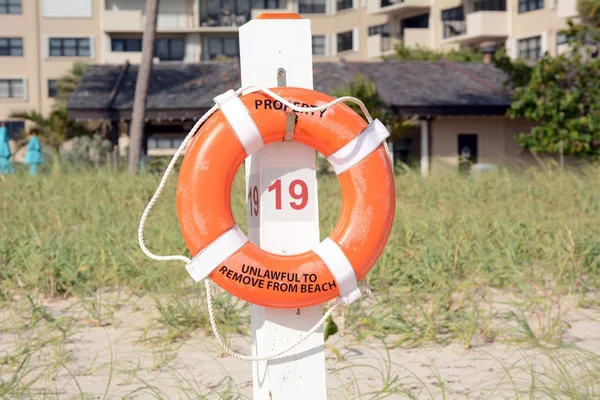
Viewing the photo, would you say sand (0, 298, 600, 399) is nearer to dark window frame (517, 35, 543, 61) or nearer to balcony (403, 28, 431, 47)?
dark window frame (517, 35, 543, 61)

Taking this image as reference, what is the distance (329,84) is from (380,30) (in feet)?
79.1

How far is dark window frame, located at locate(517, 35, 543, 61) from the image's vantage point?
39156 mm

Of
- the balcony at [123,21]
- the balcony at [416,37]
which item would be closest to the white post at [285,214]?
the balcony at [416,37]

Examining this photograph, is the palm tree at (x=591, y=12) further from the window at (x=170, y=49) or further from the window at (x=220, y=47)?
the window at (x=170, y=49)

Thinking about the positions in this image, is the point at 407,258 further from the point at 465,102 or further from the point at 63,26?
the point at 63,26

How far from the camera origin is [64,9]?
4659cm

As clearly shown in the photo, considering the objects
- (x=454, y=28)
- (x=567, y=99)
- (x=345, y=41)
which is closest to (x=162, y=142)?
(x=567, y=99)

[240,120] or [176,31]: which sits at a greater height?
[176,31]

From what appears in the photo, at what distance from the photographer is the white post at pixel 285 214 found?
3.07 metres

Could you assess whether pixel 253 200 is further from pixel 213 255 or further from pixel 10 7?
pixel 10 7

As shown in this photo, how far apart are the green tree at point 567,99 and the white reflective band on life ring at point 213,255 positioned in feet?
55.9

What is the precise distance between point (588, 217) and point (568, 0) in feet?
94.3

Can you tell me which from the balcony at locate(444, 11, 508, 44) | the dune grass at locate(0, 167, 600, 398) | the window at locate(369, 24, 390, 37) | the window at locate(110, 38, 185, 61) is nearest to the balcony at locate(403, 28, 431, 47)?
the window at locate(369, 24, 390, 37)

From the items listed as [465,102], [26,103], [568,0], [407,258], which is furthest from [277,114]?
[26,103]
